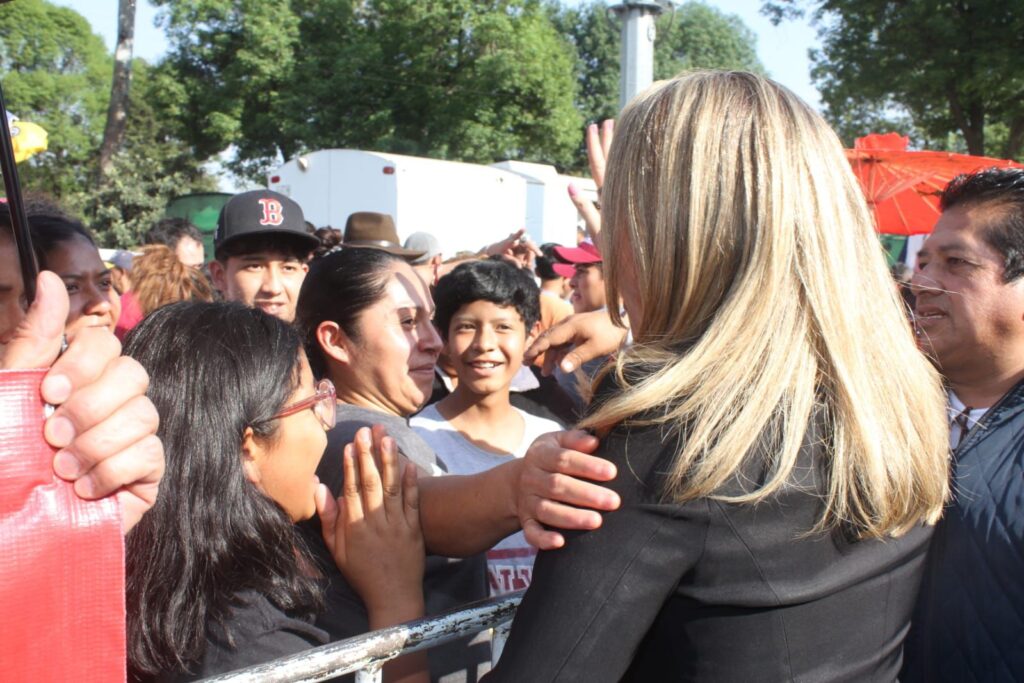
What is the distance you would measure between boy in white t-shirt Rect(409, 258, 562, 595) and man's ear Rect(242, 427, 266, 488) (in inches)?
48.7

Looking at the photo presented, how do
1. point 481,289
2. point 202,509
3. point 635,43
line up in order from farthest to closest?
point 635,43 < point 481,289 < point 202,509

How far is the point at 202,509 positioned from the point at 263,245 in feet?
8.68

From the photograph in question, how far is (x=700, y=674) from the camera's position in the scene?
121 cm

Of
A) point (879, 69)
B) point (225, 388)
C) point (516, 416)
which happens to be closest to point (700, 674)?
point (225, 388)

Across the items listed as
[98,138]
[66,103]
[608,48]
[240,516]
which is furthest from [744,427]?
[608,48]

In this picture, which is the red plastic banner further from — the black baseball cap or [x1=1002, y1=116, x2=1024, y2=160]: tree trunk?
[x1=1002, y1=116, x2=1024, y2=160]: tree trunk

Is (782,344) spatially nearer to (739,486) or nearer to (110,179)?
(739,486)

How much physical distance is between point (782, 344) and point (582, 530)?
0.38m

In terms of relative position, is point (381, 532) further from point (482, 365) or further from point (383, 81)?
point (383, 81)

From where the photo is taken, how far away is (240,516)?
1.68 metres

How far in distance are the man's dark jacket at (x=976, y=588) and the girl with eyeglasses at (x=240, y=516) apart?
102cm

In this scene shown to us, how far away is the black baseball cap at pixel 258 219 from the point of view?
4.06 meters

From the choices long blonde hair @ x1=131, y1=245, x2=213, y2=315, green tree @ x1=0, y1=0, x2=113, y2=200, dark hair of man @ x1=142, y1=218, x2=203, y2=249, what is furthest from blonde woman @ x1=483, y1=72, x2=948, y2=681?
green tree @ x1=0, y1=0, x2=113, y2=200

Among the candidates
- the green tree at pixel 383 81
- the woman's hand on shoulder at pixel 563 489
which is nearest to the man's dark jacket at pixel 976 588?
the woman's hand on shoulder at pixel 563 489
